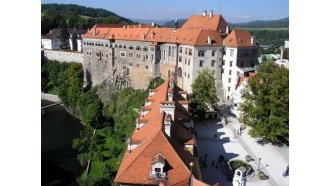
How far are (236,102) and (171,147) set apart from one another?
13.6 metres

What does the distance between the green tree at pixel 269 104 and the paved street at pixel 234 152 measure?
2.68 feet

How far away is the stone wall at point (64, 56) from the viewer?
40987 mm

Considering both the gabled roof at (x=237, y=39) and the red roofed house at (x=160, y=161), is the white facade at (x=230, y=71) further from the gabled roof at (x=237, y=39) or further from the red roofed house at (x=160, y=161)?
the red roofed house at (x=160, y=161)

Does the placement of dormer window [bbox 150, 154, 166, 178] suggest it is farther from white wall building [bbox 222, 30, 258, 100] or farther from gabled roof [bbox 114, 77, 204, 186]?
white wall building [bbox 222, 30, 258, 100]

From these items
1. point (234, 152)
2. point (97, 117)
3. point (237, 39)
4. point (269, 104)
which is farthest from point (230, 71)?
point (97, 117)

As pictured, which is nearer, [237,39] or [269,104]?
[269,104]

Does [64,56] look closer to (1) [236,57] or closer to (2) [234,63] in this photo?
(2) [234,63]

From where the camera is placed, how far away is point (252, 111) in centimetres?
1820

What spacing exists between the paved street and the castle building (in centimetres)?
661

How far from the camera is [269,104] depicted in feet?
58.6

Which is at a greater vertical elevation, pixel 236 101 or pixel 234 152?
pixel 236 101

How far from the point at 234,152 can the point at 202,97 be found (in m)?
5.95
